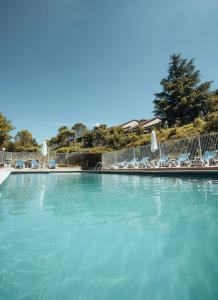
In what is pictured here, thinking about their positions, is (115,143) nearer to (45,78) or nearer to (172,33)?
(45,78)

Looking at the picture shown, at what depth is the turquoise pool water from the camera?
1871 mm

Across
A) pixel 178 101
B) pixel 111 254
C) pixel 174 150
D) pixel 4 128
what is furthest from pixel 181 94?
pixel 111 254

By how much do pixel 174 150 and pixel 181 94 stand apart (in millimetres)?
15219

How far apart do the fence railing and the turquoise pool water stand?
7.58 meters

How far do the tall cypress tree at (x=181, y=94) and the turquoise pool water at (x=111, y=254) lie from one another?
2342cm

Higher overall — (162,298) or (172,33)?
(172,33)

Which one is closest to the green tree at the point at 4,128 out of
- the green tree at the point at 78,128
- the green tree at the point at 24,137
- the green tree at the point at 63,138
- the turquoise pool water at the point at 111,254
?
the green tree at the point at 63,138

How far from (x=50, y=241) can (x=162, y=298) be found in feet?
6.09

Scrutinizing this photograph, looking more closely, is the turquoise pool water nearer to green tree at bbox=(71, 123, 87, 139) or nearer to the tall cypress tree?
the tall cypress tree

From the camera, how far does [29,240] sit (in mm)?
3109

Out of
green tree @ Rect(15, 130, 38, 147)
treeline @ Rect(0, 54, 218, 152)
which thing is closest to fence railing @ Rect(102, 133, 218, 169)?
treeline @ Rect(0, 54, 218, 152)

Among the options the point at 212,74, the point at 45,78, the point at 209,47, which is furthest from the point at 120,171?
the point at 212,74

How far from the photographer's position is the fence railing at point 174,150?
11.3 m

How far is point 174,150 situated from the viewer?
1350cm
